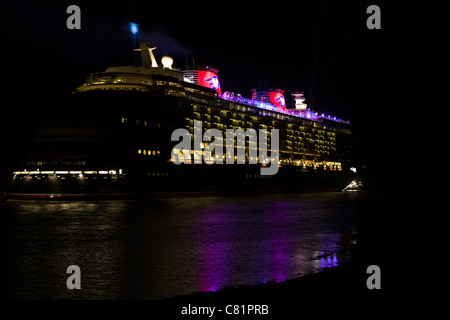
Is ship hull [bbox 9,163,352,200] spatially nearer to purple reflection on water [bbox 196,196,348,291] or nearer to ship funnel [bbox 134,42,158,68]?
ship funnel [bbox 134,42,158,68]

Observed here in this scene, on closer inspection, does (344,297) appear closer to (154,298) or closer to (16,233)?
(154,298)

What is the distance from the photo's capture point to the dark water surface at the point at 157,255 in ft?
33.8

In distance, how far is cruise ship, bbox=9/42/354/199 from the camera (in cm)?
4894

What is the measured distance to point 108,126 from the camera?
50531 millimetres

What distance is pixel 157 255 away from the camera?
14.6 meters

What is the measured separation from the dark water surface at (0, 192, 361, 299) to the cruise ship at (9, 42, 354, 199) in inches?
951

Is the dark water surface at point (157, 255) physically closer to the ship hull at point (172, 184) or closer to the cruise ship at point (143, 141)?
the ship hull at point (172, 184)

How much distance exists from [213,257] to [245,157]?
2307 inches

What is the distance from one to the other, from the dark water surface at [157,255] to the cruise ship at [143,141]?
79.3ft

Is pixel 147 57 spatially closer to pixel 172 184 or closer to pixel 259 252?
pixel 172 184

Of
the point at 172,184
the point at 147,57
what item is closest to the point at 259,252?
the point at 172,184

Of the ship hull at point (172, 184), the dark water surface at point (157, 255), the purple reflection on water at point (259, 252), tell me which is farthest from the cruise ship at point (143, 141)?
the purple reflection on water at point (259, 252)

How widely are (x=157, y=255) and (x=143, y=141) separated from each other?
131 feet
